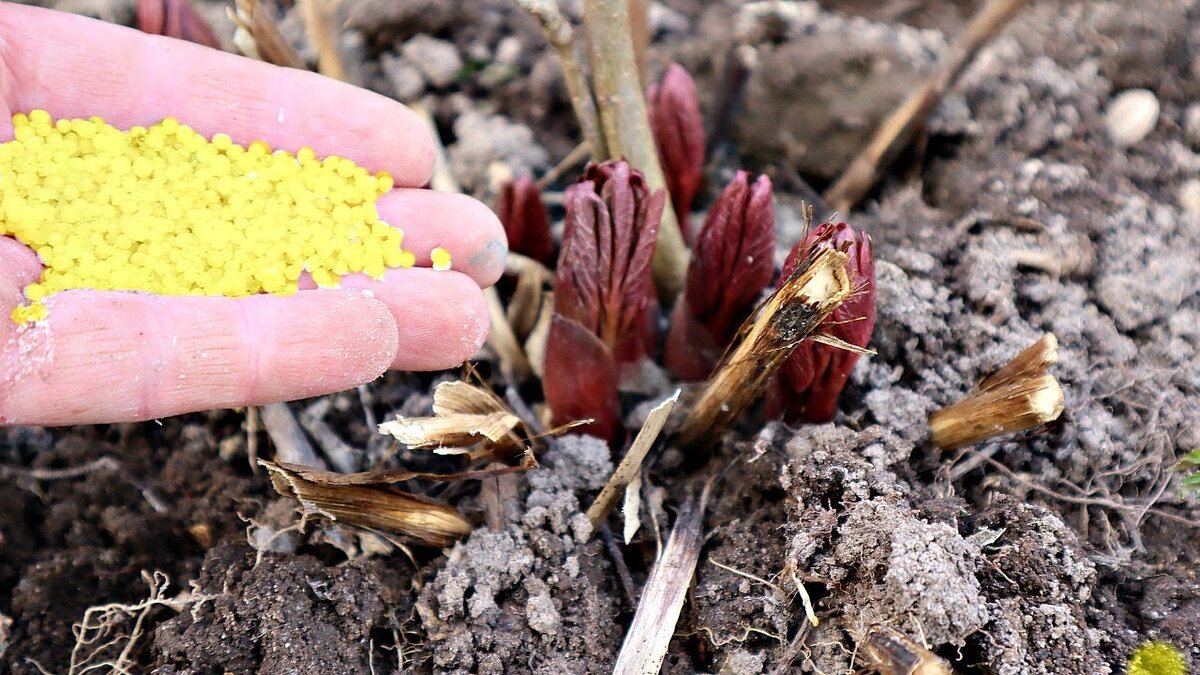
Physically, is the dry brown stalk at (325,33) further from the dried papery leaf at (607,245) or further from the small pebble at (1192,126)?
the small pebble at (1192,126)

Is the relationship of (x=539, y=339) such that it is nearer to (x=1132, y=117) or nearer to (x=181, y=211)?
(x=181, y=211)

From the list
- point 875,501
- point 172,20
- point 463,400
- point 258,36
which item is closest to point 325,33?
point 258,36

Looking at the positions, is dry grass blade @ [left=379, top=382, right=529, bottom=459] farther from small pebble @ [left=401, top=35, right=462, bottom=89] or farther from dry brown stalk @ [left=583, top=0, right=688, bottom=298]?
small pebble @ [left=401, top=35, right=462, bottom=89]

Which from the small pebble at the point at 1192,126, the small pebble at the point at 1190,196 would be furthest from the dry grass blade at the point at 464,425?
the small pebble at the point at 1192,126

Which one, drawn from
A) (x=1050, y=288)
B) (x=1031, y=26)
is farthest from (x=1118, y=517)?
(x=1031, y=26)

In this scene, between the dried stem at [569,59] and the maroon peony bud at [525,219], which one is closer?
the dried stem at [569,59]
